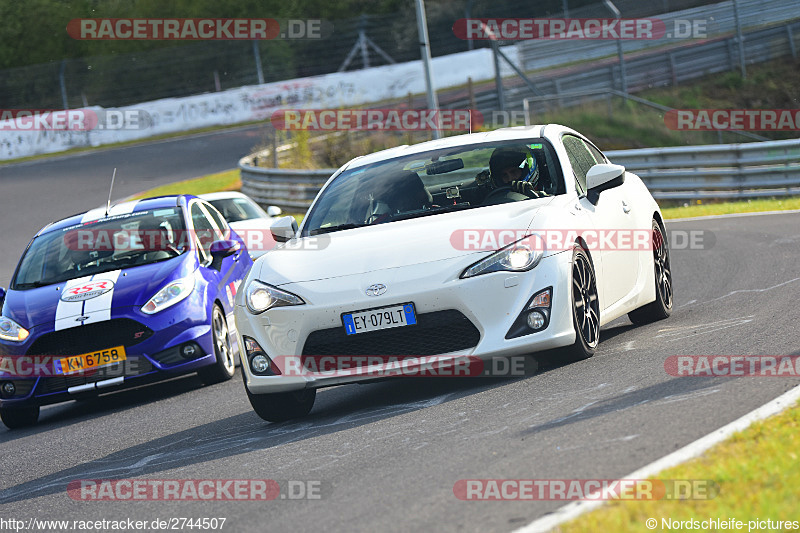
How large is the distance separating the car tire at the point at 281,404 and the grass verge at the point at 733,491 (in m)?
3.31

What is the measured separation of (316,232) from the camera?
8094 millimetres

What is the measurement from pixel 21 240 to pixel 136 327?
651 inches

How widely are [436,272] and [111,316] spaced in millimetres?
3896

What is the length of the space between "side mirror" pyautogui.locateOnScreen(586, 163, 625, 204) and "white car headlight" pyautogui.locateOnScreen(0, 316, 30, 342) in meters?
4.81

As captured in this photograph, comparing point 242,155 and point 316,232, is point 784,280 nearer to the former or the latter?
point 316,232

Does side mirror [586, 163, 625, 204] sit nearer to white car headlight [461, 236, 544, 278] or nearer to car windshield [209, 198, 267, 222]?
white car headlight [461, 236, 544, 278]

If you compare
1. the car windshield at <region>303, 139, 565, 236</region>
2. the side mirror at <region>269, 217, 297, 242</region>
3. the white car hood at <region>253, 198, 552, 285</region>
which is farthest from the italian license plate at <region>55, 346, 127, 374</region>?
the white car hood at <region>253, 198, 552, 285</region>

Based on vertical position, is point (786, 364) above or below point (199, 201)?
below

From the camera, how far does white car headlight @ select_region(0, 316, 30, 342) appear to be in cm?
984

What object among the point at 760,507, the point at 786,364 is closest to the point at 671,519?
the point at 760,507

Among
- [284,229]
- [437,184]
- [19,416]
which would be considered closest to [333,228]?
[284,229]

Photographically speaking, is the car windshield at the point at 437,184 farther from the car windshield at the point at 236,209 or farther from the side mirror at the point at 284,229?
the car windshield at the point at 236,209

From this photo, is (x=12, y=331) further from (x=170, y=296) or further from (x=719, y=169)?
(x=719, y=169)

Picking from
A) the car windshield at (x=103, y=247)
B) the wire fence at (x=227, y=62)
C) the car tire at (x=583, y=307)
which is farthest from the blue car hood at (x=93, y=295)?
the wire fence at (x=227, y=62)
